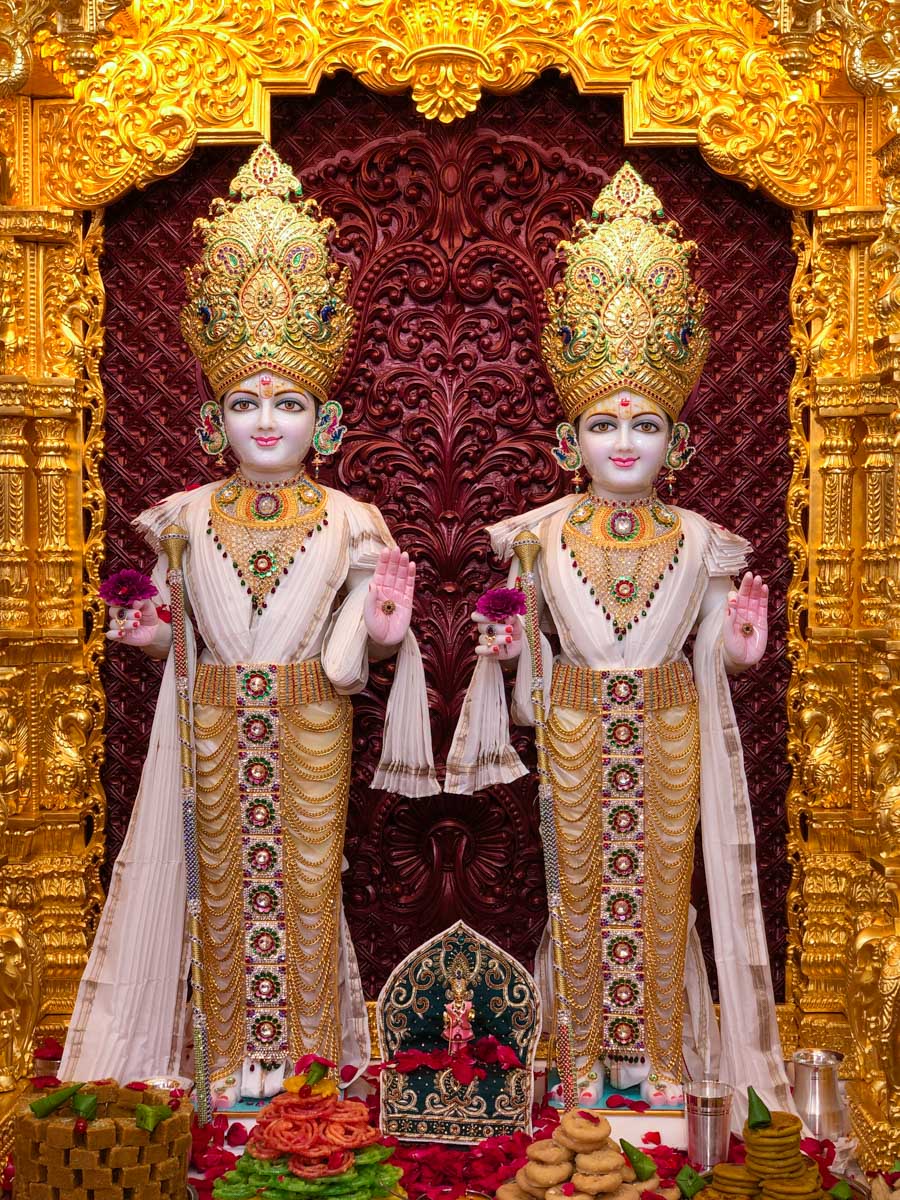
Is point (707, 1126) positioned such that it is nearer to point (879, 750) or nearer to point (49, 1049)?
point (879, 750)

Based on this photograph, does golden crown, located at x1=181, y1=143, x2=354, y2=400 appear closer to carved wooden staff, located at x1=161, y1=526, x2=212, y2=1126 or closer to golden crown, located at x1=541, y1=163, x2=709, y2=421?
carved wooden staff, located at x1=161, y1=526, x2=212, y2=1126

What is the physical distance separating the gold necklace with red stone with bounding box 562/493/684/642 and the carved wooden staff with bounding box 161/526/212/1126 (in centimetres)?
110

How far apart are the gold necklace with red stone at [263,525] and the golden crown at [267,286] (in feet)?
0.94

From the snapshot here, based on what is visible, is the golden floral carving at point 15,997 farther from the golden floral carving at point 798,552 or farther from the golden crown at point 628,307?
the golden floral carving at point 798,552

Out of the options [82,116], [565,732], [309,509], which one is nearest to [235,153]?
[82,116]

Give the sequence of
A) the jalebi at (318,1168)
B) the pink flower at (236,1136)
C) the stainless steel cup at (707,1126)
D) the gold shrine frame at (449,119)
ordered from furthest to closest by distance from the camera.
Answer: the gold shrine frame at (449,119), the pink flower at (236,1136), the stainless steel cup at (707,1126), the jalebi at (318,1168)

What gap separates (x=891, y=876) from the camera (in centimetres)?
468

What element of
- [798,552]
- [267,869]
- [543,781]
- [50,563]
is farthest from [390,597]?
[798,552]

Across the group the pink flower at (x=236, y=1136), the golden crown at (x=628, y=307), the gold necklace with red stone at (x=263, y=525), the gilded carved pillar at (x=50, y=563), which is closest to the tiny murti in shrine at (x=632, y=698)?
the golden crown at (x=628, y=307)

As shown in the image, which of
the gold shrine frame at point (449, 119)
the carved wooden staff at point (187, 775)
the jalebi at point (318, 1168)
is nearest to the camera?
the jalebi at point (318, 1168)

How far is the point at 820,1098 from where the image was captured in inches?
192

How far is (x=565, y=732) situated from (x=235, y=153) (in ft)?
6.83

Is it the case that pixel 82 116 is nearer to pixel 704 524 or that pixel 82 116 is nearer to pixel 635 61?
pixel 635 61

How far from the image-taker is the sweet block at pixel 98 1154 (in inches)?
155
